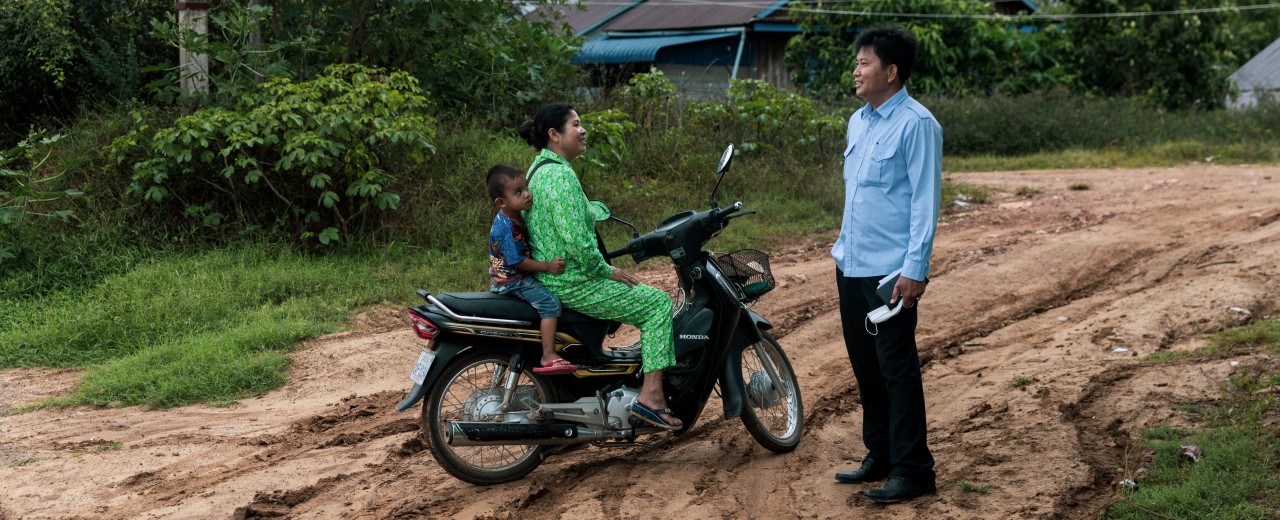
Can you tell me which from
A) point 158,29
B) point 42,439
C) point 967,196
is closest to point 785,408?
point 42,439

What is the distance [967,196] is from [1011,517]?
31.1 ft

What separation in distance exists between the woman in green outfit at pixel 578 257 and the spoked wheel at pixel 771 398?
1.42 ft

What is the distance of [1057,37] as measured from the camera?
73.6 feet

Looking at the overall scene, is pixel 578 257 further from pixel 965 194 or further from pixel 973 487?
pixel 965 194

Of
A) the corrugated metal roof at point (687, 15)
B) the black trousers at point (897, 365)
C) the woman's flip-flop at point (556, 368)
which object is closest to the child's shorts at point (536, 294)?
the woman's flip-flop at point (556, 368)

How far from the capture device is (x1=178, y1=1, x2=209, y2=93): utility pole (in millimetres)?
9656

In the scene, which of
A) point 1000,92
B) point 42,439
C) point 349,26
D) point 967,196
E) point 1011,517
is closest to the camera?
point 1011,517

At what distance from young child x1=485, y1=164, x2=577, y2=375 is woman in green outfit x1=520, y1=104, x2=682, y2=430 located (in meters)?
0.05

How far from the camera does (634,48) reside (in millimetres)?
20938

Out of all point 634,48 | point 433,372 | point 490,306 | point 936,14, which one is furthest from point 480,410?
point 936,14

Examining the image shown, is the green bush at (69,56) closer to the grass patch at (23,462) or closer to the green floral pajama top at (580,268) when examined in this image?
the grass patch at (23,462)

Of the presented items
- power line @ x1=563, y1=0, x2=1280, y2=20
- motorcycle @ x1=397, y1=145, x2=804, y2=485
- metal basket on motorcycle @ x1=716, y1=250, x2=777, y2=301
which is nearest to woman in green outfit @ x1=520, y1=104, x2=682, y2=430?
motorcycle @ x1=397, y1=145, x2=804, y2=485

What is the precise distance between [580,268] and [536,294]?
0.72 feet

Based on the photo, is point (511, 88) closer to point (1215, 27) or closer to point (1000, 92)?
point (1000, 92)
